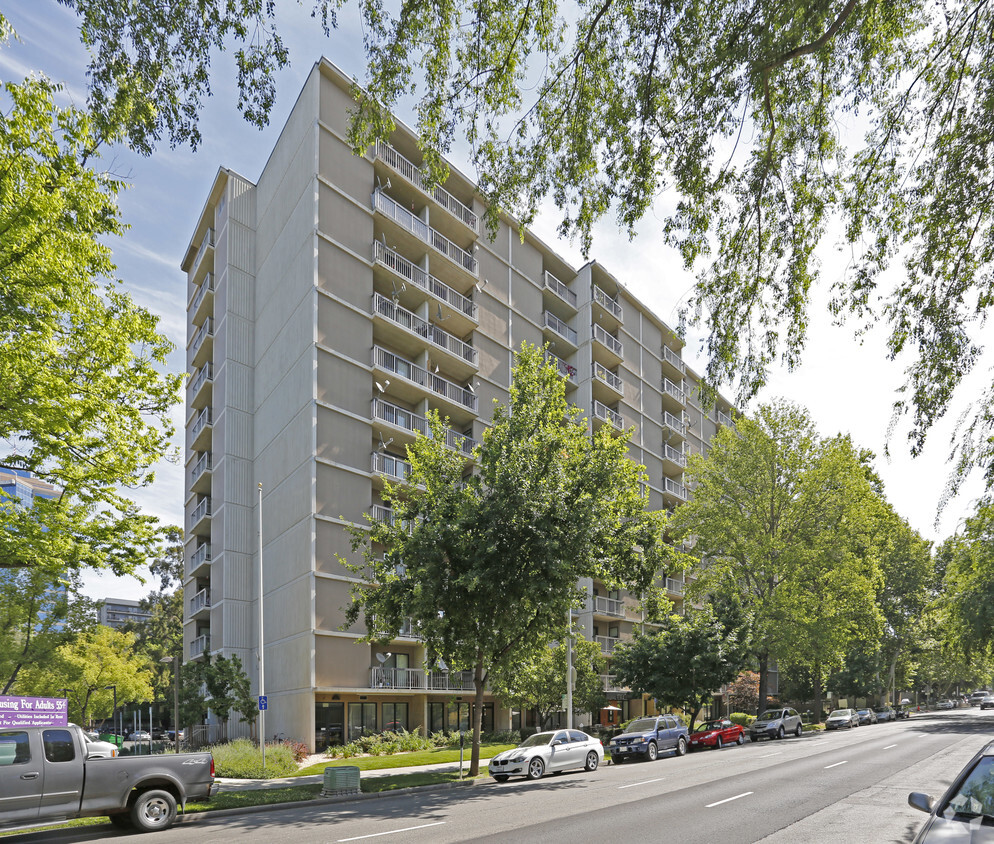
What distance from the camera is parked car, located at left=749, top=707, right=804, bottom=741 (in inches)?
1534

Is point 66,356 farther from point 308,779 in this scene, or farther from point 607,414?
point 607,414

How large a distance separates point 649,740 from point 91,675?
4125 cm

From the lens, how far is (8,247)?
545 inches

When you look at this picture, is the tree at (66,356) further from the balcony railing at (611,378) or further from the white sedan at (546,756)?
the balcony railing at (611,378)

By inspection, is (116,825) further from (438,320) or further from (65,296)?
(438,320)

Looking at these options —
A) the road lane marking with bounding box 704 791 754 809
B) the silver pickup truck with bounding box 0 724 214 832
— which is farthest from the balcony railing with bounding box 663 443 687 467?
the silver pickup truck with bounding box 0 724 214 832

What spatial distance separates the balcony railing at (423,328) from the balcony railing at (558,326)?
8479 mm

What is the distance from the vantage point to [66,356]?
1591cm

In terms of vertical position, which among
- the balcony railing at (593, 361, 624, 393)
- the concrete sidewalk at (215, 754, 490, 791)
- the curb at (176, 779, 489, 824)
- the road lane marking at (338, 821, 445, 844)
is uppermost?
the balcony railing at (593, 361, 624, 393)

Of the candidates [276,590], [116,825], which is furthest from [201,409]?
[116,825]

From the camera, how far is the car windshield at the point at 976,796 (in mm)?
6801

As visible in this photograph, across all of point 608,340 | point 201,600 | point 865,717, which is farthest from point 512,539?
point 865,717

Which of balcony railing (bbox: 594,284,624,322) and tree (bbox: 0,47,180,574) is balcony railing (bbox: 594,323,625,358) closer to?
balcony railing (bbox: 594,284,624,322)

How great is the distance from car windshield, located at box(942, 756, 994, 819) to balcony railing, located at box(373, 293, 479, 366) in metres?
32.0
